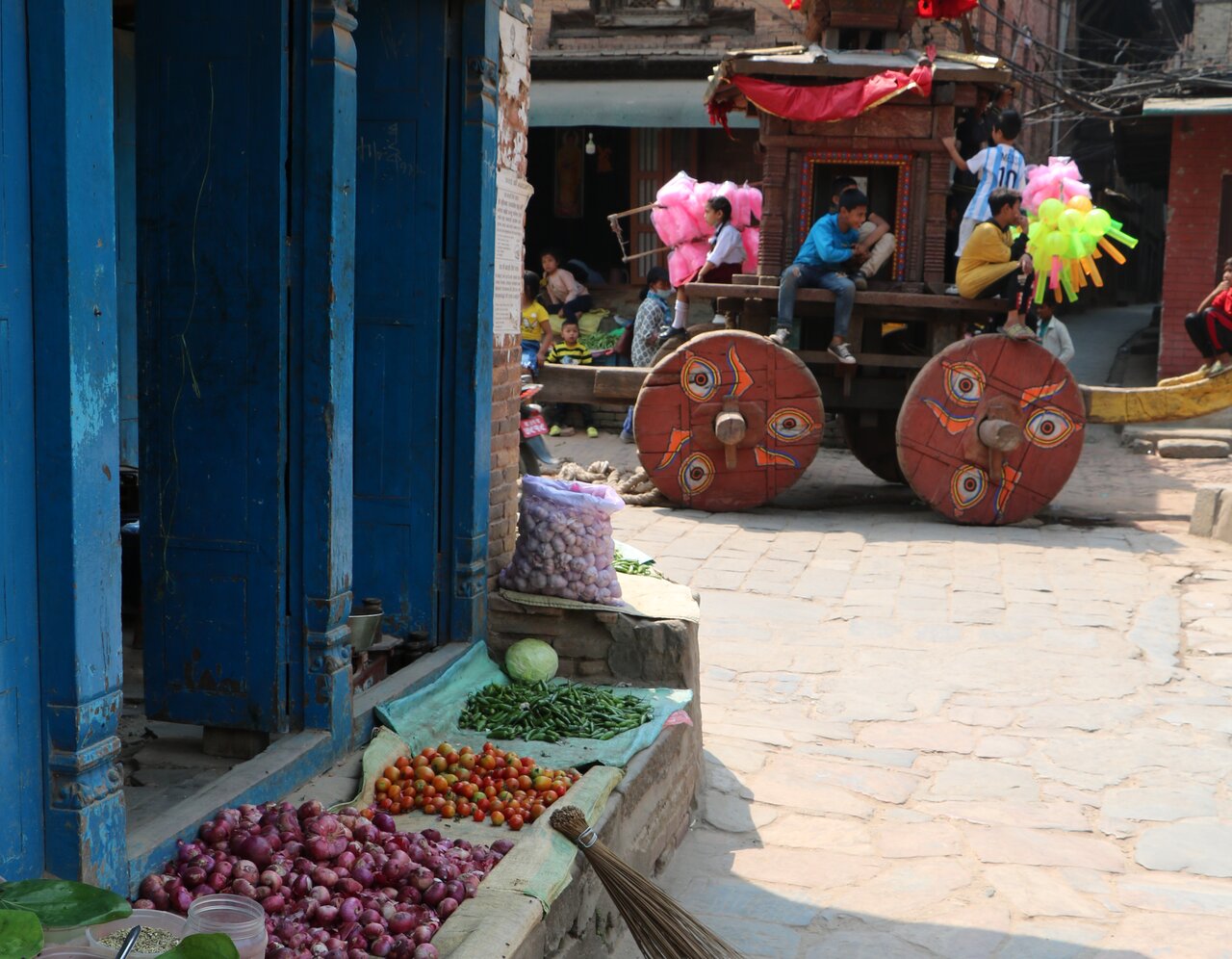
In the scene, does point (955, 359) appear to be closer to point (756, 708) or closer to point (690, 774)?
point (756, 708)

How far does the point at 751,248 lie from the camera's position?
11930 millimetres

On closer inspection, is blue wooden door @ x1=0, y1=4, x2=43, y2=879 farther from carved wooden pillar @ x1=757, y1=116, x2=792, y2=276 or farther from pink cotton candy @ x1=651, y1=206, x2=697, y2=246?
pink cotton candy @ x1=651, y1=206, x2=697, y2=246

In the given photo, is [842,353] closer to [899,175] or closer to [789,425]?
[789,425]

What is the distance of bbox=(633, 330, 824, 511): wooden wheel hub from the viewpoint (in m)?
9.98

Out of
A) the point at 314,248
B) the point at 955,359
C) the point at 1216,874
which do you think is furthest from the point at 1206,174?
the point at 314,248

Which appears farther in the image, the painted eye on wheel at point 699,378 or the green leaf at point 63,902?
the painted eye on wheel at point 699,378

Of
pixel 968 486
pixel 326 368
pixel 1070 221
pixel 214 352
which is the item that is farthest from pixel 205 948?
pixel 1070 221

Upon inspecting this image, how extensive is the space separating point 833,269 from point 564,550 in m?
5.45

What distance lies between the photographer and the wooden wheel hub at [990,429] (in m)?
9.68

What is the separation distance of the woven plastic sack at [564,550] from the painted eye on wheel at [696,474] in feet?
15.9

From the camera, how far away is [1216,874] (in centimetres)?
445

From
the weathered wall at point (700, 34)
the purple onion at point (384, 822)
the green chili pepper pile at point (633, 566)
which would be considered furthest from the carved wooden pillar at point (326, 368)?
the weathered wall at point (700, 34)

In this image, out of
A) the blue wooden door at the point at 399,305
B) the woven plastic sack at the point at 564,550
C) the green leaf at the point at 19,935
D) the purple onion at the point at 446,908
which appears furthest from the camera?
the woven plastic sack at the point at 564,550

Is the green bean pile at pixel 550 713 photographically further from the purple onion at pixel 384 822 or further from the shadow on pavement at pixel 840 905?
the purple onion at pixel 384 822
